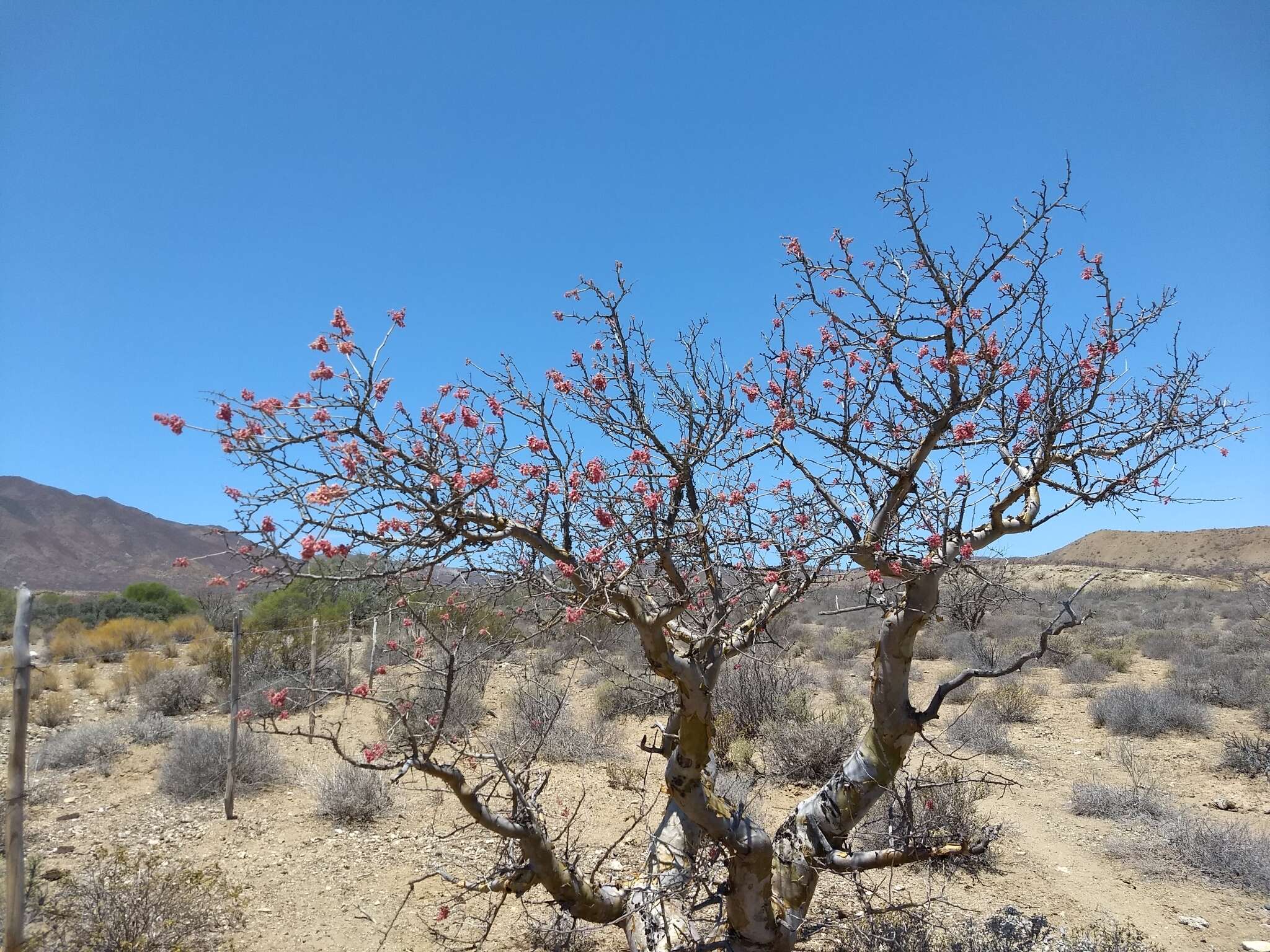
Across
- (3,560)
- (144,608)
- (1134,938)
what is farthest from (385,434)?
(3,560)

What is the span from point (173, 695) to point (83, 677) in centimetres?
373

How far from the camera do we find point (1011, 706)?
468 inches

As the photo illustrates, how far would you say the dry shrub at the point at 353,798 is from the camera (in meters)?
7.56

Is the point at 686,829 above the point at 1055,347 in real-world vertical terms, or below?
below

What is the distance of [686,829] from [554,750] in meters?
5.94

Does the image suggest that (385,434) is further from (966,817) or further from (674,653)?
(966,817)

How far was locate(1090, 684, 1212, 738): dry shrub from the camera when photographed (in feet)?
34.9

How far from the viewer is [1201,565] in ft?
173

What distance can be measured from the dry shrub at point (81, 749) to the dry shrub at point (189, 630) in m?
11.2

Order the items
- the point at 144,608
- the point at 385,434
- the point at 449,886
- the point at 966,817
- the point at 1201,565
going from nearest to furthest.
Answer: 1. the point at 385,434
2. the point at 449,886
3. the point at 966,817
4. the point at 144,608
5. the point at 1201,565

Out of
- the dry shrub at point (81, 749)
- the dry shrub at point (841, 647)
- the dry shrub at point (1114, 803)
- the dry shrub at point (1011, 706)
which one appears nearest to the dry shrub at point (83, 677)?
the dry shrub at point (81, 749)

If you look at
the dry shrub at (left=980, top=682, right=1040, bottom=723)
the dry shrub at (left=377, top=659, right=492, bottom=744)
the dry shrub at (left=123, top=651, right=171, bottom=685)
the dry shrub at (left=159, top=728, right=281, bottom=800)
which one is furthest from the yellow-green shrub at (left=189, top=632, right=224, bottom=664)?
the dry shrub at (left=980, top=682, right=1040, bottom=723)

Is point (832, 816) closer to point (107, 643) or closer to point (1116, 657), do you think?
point (1116, 657)

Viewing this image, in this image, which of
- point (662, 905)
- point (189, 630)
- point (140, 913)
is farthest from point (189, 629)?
point (662, 905)
